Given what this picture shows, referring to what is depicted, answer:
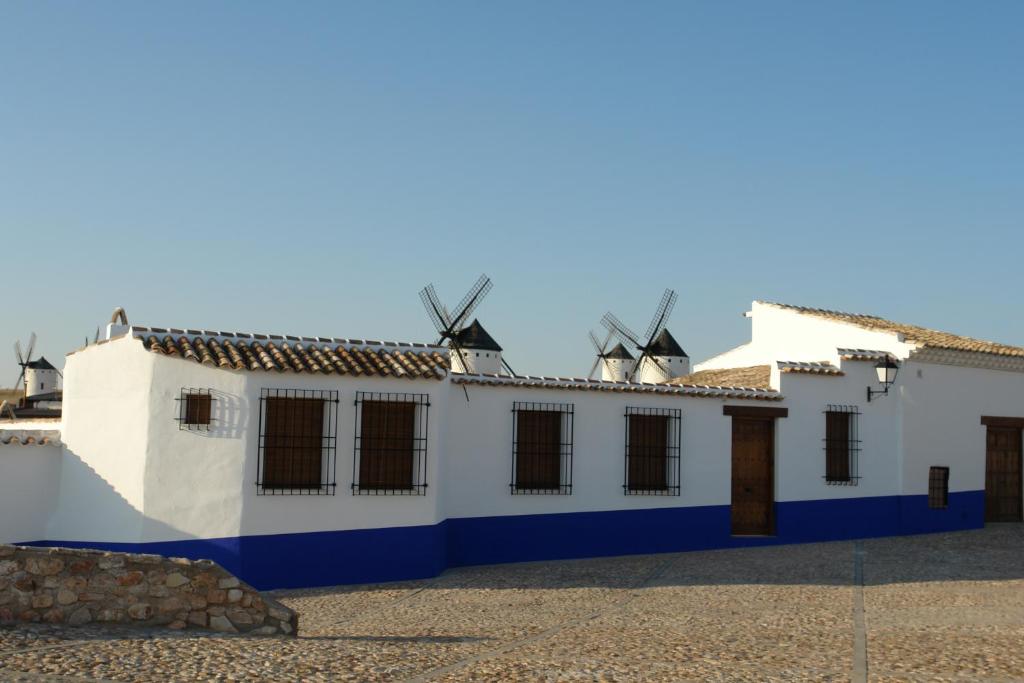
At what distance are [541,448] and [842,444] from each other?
566 cm

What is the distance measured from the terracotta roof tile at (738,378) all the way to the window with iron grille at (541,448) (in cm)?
349

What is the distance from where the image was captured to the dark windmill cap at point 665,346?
34.4 m

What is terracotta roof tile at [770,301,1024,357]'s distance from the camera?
Result: 56.5 feet

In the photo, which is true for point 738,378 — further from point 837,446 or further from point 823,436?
point 837,446

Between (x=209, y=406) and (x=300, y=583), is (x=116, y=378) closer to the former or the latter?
(x=209, y=406)

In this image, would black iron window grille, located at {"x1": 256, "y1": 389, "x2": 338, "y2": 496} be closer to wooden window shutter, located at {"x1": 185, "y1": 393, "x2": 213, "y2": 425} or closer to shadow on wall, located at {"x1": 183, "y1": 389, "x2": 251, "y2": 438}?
shadow on wall, located at {"x1": 183, "y1": 389, "x2": 251, "y2": 438}

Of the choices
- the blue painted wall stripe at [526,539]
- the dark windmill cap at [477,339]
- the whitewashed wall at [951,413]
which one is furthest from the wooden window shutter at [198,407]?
the dark windmill cap at [477,339]

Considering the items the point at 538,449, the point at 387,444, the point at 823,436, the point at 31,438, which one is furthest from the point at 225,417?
the point at 823,436

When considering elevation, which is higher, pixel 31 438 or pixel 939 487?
pixel 31 438

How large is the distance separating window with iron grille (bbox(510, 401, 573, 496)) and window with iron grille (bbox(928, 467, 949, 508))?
747 centimetres

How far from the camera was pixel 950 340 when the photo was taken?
60.4ft

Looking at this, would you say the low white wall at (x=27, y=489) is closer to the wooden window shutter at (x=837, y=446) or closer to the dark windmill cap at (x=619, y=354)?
the wooden window shutter at (x=837, y=446)

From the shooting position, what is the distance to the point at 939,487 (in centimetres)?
1739

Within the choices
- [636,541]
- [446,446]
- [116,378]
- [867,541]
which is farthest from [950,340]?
[116,378]
